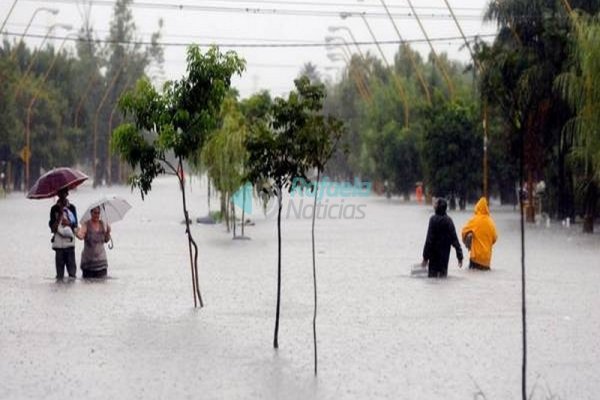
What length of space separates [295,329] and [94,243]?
738 cm

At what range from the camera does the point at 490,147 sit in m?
58.0

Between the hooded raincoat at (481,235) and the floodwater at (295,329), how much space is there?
36 centimetres

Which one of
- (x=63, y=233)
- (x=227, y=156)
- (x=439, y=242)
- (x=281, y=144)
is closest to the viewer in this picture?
(x=281, y=144)

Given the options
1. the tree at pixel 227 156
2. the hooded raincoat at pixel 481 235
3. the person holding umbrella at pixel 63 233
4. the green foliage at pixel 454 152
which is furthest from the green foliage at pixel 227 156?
the green foliage at pixel 454 152

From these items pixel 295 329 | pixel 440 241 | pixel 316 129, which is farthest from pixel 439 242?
pixel 316 129

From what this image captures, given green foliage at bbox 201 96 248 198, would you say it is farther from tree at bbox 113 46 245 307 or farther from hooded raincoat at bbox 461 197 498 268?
tree at bbox 113 46 245 307

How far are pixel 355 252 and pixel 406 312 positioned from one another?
42.8 ft

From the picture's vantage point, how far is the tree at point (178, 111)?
1695 cm

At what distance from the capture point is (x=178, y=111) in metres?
17.0

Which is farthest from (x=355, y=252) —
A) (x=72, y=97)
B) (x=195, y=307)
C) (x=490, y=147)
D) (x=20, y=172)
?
(x=72, y=97)

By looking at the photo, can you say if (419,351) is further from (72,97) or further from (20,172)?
(72,97)

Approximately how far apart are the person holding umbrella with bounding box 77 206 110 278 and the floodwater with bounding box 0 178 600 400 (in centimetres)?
31

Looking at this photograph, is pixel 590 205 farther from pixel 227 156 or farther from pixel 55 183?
pixel 55 183

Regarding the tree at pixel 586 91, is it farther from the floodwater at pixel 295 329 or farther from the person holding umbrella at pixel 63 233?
the person holding umbrella at pixel 63 233
